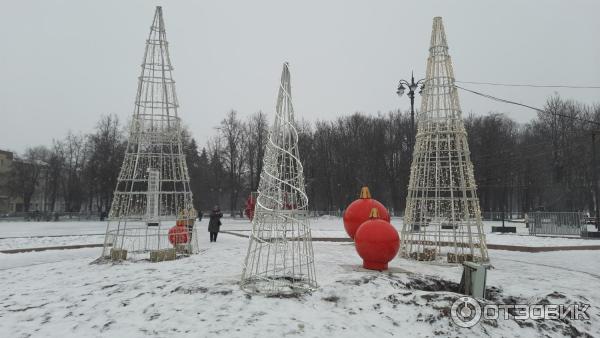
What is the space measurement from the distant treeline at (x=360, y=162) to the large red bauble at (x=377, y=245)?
97.3ft

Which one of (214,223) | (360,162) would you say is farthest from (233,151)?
(214,223)

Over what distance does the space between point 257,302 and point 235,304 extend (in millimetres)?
357

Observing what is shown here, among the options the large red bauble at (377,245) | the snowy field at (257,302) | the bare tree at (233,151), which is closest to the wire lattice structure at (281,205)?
the snowy field at (257,302)

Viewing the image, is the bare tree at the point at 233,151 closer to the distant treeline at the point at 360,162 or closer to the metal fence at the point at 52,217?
the distant treeline at the point at 360,162

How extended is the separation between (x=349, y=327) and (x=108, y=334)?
342cm

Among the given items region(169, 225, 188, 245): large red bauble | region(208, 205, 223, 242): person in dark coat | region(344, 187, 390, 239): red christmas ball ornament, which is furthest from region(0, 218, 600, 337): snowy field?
region(208, 205, 223, 242): person in dark coat

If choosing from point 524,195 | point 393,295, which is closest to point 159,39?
point 393,295

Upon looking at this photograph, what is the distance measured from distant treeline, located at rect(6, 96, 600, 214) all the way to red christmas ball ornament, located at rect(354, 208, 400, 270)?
97.3 ft

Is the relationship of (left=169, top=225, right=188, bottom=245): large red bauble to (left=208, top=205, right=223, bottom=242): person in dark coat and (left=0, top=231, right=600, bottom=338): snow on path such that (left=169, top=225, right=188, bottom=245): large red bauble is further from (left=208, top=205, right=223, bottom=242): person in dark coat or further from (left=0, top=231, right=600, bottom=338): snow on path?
(left=208, top=205, right=223, bottom=242): person in dark coat

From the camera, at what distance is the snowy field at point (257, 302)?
5.83m

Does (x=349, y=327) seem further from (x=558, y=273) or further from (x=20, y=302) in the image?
(x=558, y=273)

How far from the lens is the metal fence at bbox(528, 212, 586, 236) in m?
20.0

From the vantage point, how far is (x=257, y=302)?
21.6 ft

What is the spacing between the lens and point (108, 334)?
222 inches
